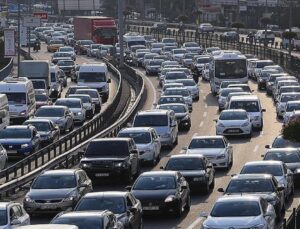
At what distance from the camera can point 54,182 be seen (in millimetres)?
34750

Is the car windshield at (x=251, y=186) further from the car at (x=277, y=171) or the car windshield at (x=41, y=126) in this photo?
the car windshield at (x=41, y=126)

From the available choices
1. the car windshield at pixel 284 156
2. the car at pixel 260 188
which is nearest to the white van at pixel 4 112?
the car windshield at pixel 284 156

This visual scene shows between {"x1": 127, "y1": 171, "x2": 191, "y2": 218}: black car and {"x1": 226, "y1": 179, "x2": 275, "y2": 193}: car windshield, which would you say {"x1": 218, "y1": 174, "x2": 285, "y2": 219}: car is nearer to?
{"x1": 226, "y1": 179, "x2": 275, "y2": 193}: car windshield

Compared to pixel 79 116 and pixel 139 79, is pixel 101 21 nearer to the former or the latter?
pixel 139 79

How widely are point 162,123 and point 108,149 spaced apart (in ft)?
32.5

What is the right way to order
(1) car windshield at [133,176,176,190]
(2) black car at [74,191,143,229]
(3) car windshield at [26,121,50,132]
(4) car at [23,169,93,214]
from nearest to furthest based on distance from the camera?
(2) black car at [74,191,143,229]
(4) car at [23,169,93,214]
(1) car windshield at [133,176,176,190]
(3) car windshield at [26,121,50,132]

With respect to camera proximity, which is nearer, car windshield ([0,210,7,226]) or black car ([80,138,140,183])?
car windshield ([0,210,7,226])

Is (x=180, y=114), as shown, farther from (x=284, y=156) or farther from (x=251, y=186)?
(x=251, y=186)

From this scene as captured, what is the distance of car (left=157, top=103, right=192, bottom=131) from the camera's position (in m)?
59.3

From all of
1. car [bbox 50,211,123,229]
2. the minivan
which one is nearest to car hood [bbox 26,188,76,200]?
car [bbox 50,211,123,229]

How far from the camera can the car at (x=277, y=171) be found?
36.0m

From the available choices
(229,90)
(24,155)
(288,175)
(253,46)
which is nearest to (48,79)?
(229,90)

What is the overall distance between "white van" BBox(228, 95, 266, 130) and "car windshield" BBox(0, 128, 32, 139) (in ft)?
42.3

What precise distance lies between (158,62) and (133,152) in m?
61.7
